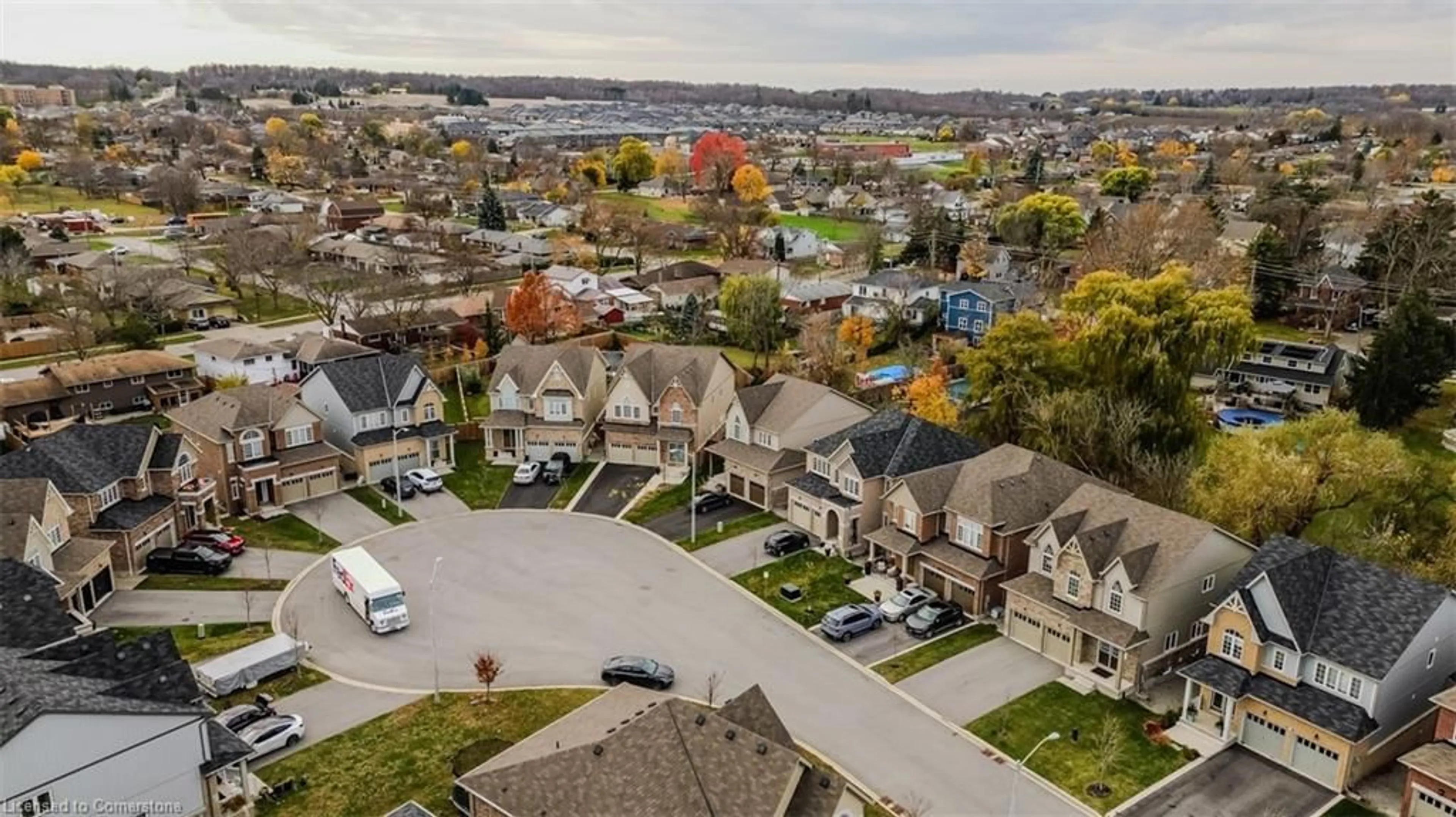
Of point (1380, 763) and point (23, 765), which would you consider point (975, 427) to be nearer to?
point (1380, 763)

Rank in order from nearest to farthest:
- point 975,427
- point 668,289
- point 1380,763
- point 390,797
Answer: point 390,797 → point 1380,763 → point 975,427 → point 668,289

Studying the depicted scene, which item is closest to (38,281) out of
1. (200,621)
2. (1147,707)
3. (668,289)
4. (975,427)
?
(668,289)

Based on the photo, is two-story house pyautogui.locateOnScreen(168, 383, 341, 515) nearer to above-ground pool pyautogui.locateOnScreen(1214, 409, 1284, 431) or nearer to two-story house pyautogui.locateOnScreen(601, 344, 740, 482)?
two-story house pyautogui.locateOnScreen(601, 344, 740, 482)

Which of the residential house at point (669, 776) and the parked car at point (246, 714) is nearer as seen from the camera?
the residential house at point (669, 776)

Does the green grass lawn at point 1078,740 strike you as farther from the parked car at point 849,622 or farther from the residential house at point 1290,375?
the residential house at point 1290,375

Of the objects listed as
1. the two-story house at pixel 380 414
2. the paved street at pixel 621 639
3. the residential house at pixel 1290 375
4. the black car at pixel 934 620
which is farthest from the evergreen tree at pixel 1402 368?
the two-story house at pixel 380 414

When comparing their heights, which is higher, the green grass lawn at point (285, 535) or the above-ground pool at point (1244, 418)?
the above-ground pool at point (1244, 418)

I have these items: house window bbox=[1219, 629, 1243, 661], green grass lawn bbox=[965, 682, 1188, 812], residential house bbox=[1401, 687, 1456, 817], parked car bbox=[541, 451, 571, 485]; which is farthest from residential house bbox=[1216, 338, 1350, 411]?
parked car bbox=[541, 451, 571, 485]
